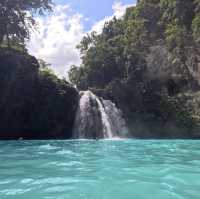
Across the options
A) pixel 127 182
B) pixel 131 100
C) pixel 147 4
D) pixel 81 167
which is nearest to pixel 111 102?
pixel 131 100

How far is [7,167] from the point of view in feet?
22.7

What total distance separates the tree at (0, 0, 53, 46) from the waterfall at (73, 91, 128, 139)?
19.8 ft

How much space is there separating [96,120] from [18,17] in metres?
8.81

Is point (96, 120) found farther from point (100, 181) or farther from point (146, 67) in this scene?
point (100, 181)

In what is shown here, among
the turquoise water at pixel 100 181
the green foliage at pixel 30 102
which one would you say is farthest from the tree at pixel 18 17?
the turquoise water at pixel 100 181

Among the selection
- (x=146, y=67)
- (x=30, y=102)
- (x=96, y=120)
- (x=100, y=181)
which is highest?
(x=146, y=67)

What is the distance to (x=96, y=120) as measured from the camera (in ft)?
80.5

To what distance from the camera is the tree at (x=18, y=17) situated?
82.4 ft

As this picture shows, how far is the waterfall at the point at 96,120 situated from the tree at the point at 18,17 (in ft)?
19.8

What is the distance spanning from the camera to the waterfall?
78.9ft

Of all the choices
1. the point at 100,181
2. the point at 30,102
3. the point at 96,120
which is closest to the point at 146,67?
the point at 96,120

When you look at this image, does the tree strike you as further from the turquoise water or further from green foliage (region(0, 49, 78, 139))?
the turquoise water

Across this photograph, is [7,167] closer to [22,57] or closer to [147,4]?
[22,57]

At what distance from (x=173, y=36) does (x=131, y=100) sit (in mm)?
5985
